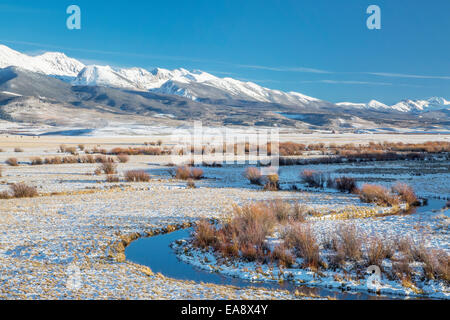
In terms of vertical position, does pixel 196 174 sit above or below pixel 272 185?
above

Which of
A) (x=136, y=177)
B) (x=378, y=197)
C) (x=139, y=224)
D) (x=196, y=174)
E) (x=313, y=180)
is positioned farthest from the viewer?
(x=196, y=174)

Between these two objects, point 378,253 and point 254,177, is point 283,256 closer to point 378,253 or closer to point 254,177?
point 378,253

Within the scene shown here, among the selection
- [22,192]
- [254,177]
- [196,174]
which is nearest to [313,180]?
[254,177]

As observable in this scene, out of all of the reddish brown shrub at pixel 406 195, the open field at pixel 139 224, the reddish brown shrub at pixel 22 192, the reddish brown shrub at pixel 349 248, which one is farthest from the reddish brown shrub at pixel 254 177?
the reddish brown shrub at pixel 349 248

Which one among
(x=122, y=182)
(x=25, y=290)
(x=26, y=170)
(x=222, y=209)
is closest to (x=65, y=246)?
(x=25, y=290)

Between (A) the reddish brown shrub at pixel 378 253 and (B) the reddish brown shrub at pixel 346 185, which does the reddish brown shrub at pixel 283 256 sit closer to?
(A) the reddish brown shrub at pixel 378 253

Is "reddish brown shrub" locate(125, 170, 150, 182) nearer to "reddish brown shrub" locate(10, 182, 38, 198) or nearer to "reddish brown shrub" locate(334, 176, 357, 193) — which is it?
"reddish brown shrub" locate(10, 182, 38, 198)

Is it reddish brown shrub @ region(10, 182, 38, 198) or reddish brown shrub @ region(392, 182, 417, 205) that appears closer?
reddish brown shrub @ region(392, 182, 417, 205)

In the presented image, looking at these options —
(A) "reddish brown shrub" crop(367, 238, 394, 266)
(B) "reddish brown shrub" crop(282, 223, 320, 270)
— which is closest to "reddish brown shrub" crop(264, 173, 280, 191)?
(B) "reddish brown shrub" crop(282, 223, 320, 270)

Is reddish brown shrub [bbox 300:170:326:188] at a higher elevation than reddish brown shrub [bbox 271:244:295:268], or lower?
higher
